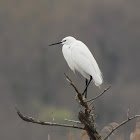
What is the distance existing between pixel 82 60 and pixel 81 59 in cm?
1

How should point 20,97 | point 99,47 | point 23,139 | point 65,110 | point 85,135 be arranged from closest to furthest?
1. point 85,135
2. point 23,139
3. point 65,110
4. point 20,97
5. point 99,47

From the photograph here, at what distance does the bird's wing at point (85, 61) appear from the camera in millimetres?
5465

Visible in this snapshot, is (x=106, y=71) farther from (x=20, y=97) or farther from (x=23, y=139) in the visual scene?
(x=23, y=139)

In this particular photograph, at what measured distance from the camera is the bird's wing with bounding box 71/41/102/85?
546cm

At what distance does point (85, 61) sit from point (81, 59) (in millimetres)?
69

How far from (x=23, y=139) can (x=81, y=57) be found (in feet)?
65.8

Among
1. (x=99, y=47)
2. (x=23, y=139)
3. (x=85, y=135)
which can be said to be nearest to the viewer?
(x=85, y=135)

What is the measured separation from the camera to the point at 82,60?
570 cm

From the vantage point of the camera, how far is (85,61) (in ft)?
18.5

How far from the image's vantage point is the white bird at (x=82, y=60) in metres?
5.48

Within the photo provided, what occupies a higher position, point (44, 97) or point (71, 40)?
point (71, 40)

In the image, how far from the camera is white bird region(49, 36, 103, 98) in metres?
5.48

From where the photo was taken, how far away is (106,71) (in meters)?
36.6

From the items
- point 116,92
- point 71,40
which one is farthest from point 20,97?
point 71,40
